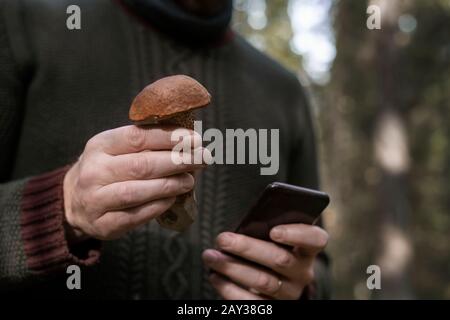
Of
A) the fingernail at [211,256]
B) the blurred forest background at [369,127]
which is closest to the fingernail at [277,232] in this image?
the fingernail at [211,256]

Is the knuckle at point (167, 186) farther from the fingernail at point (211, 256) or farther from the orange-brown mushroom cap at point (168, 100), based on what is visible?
the fingernail at point (211, 256)

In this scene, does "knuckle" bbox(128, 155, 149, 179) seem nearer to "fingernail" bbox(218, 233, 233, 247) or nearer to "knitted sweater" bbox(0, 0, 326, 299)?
"knitted sweater" bbox(0, 0, 326, 299)

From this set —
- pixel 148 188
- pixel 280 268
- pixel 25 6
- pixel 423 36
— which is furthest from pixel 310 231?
pixel 423 36

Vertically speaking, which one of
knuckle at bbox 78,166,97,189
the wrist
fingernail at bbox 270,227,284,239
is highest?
knuckle at bbox 78,166,97,189

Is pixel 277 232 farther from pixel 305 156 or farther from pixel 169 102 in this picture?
pixel 305 156

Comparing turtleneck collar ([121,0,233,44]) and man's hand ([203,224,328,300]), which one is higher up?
turtleneck collar ([121,0,233,44])

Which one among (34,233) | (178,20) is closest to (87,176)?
(34,233)

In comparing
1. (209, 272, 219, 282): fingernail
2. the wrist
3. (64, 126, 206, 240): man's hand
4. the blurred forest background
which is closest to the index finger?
(64, 126, 206, 240): man's hand
